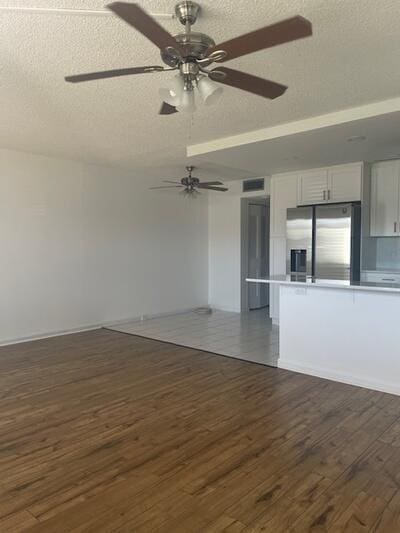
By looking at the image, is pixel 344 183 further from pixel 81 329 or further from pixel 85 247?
pixel 81 329

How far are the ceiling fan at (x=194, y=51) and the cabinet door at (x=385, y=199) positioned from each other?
3.59 meters

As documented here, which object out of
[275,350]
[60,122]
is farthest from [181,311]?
[60,122]

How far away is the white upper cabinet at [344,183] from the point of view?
540 cm

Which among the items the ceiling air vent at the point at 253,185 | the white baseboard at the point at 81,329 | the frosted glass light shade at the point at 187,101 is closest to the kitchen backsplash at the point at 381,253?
the ceiling air vent at the point at 253,185

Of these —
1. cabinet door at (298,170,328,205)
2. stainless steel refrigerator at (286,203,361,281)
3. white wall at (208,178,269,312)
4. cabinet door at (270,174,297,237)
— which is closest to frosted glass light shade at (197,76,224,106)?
stainless steel refrigerator at (286,203,361,281)

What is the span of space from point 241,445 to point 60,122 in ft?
11.2

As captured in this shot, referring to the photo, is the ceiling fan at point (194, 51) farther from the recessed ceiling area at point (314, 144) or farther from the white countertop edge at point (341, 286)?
the white countertop edge at point (341, 286)

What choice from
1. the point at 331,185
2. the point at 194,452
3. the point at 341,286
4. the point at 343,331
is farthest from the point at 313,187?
the point at 194,452

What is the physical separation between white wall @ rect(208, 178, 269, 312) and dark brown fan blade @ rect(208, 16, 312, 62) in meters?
5.36

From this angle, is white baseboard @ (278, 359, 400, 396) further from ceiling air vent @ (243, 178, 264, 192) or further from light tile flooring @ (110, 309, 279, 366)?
ceiling air vent @ (243, 178, 264, 192)

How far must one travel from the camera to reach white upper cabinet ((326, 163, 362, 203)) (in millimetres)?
5397

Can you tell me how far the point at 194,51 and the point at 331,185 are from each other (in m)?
4.11

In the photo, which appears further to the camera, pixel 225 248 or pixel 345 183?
pixel 225 248

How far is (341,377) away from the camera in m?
3.72
